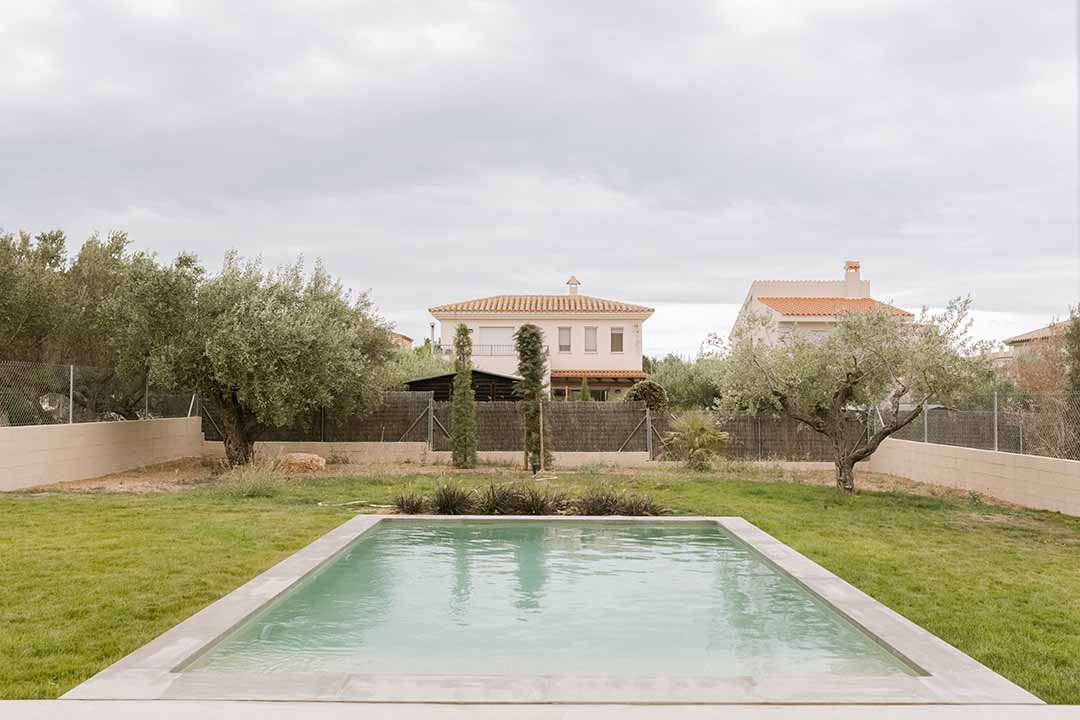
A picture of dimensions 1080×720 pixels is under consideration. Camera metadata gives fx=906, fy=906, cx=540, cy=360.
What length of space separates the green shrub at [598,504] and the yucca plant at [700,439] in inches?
300

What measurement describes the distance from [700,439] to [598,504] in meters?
8.17

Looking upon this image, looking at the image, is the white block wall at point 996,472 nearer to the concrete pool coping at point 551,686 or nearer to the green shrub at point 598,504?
the green shrub at point 598,504

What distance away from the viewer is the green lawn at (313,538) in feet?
19.7

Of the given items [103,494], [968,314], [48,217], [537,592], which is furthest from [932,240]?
[48,217]

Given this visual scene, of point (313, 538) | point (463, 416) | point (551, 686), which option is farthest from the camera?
point (463, 416)

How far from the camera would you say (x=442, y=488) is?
45.4 feet

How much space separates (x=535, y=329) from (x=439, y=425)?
4243 millimetres

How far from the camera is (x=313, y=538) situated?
11062mm

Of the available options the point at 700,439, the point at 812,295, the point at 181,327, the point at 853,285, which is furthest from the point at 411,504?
the point at 853,285

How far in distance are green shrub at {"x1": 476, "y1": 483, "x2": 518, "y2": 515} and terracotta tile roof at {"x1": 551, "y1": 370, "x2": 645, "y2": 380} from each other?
27.1m

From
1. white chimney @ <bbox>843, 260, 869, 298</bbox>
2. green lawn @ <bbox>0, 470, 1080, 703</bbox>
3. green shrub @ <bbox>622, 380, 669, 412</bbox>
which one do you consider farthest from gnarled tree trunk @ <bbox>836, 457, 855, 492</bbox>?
white chimney @ <bbox>843, 260, 869, 298</bbox>

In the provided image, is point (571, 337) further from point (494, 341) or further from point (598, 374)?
point (494, 341)

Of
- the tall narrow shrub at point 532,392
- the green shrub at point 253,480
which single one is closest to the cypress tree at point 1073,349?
the tall narrow shrub at point 532,392

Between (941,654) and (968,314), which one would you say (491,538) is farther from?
(968,314)
